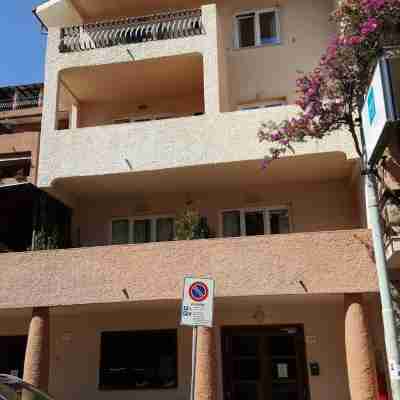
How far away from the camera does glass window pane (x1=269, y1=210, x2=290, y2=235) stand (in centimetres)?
1440

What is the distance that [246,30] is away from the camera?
52.0 ft

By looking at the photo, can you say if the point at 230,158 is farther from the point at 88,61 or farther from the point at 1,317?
the point at 1,317

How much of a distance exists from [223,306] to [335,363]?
314 centimetres

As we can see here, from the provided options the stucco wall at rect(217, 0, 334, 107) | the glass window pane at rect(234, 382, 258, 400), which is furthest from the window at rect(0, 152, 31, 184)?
the glass window pane at rect(234, 382, 258, 400)

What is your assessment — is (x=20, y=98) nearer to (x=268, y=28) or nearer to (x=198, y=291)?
(x=268, y=28)

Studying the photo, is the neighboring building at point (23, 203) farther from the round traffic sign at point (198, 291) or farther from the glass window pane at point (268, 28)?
the glass window pane at point (268, 28)

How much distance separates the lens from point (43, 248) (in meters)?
13.5

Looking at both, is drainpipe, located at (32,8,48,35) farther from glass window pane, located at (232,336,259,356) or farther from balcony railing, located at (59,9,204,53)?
glass window pane, located at (232,336,259,356)

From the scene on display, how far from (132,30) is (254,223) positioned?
6752 mm

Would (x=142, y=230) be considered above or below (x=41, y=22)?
below

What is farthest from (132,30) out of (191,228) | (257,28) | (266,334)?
(266,334)

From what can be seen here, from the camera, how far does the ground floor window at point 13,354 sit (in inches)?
596

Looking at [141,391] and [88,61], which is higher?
[88,61]

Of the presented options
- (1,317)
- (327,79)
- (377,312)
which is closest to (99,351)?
(1,317)
